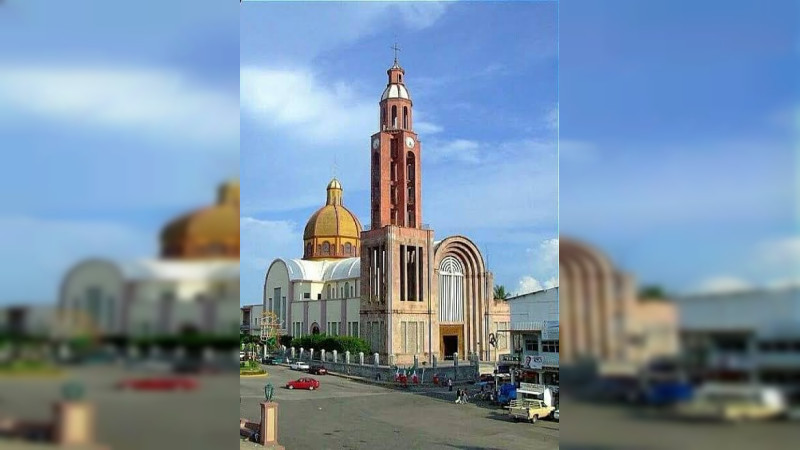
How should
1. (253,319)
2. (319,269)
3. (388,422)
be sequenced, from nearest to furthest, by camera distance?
(388,422) → (253,319) → (319,269)

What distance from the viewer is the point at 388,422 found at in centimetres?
959

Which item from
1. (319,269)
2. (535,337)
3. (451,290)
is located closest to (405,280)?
(451,290)

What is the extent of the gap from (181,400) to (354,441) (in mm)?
6888

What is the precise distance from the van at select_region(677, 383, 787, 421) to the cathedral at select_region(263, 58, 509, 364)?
1599 centimetres

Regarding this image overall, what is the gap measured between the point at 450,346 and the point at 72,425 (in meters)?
19.1

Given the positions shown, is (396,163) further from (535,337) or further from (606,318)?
(606,318)

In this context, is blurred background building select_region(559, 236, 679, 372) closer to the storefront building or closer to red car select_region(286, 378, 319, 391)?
the storefront building

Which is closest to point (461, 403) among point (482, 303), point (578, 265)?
point (482, 303)

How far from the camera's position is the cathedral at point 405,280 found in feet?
58.9

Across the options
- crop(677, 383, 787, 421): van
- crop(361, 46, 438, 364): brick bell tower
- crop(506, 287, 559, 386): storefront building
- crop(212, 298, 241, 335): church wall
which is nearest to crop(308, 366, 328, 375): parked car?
crop(361, 46, 438, 364): brick bell tower

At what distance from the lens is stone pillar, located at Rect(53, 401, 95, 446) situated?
56.4 inches

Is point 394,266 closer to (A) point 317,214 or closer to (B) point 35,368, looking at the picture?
(A) point 317,214

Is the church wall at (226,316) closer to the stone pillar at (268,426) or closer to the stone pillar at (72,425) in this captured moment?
the stone pillar at (72,425)

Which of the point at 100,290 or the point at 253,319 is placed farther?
the point at 253,319
